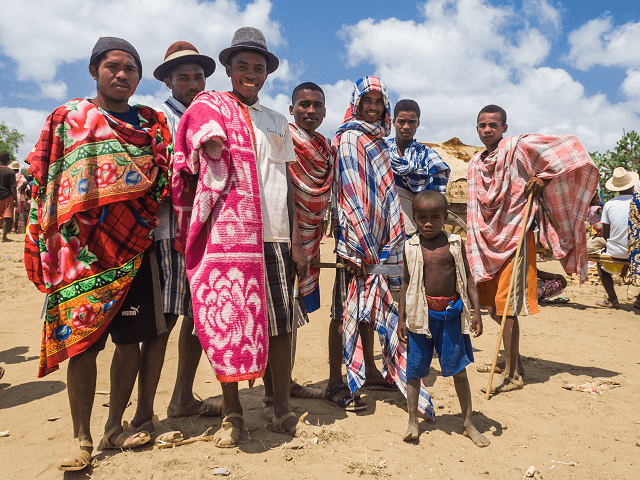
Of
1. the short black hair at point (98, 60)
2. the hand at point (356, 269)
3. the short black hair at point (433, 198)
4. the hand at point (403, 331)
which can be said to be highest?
the short black hair at point (98, 60)

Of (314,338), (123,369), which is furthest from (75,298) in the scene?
(314,338)

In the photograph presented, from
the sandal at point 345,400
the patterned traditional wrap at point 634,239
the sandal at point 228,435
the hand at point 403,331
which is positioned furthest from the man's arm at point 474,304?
the patterned traditional wrap at point 634,239

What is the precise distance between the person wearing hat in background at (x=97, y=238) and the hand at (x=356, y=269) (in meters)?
1.40

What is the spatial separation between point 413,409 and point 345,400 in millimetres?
631

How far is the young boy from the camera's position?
2953mm

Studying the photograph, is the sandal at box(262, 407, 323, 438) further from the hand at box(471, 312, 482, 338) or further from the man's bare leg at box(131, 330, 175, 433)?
the hand at box(471, 312, 482, 338)

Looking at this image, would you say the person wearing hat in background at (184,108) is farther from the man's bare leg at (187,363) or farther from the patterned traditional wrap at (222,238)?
the patterned traditional wrap at (222,238)

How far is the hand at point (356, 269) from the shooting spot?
3.46 meters

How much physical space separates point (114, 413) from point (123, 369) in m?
0.28

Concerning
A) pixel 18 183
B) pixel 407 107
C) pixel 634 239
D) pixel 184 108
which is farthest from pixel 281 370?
pixel 18 183

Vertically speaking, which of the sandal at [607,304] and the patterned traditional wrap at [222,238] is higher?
the patterned traditional wrap at [222,238]

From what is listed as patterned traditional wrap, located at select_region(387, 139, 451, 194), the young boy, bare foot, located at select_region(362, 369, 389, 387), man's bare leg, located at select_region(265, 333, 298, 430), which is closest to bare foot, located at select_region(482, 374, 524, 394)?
bare foot, located at select_region(362, 369, 389, 387)

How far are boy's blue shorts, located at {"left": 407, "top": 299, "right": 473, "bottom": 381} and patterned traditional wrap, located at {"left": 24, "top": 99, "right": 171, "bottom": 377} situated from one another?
6.04 feet

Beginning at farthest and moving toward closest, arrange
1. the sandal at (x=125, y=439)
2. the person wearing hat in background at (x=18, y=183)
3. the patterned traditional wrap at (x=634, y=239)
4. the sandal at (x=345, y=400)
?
the person wearing hat in background at (x=18, y=183), the patterned traditional wrap at (x=634, y=239), the sandal at (x=345, y=400), the sandal at (x=125, y=439)
